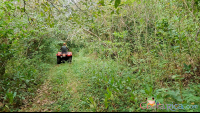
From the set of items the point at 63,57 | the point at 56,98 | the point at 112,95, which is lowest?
the point at 56,98

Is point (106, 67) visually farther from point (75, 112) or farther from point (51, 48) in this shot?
point (51, 48)

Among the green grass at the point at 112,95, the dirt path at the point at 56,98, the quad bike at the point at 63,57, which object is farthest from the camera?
the quad bike at the point at 63,57

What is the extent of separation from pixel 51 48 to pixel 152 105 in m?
8.84
